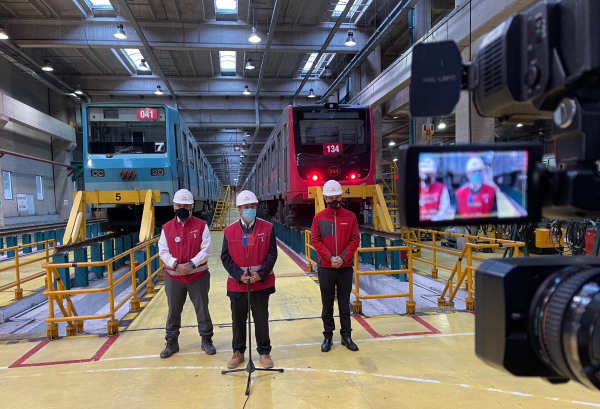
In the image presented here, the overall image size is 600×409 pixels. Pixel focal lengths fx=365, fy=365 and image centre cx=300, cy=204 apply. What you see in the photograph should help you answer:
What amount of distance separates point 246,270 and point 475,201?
267 cm

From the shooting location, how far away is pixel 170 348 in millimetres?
3777

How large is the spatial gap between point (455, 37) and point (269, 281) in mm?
7865

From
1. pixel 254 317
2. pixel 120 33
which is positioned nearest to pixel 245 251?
pixel 254 317

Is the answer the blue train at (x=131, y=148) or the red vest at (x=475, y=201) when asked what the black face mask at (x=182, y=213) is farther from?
the blue train at (x=131, y=148)

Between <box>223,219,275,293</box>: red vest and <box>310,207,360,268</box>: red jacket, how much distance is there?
2.02 feet

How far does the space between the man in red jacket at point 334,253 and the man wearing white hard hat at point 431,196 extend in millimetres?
2821

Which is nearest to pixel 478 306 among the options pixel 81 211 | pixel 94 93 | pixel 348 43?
pixel 81 211

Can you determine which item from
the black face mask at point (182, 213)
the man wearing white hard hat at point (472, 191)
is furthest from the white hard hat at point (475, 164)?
the black face mask at point (182, 213)

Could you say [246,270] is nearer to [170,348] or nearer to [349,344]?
[170,348]

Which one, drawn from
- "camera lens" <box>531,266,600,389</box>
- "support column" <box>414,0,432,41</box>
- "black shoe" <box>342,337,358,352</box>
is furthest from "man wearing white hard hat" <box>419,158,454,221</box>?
"support column" <box>414,0,432,41</box>

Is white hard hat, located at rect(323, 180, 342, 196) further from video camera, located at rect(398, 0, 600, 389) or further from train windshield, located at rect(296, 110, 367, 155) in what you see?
train windshield, located at rect(296, 110, 367, 155)

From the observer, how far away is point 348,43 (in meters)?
11.3

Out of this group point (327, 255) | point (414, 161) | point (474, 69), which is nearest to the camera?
point (414, 161)

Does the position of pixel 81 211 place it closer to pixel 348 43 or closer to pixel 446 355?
pixel 446 355
